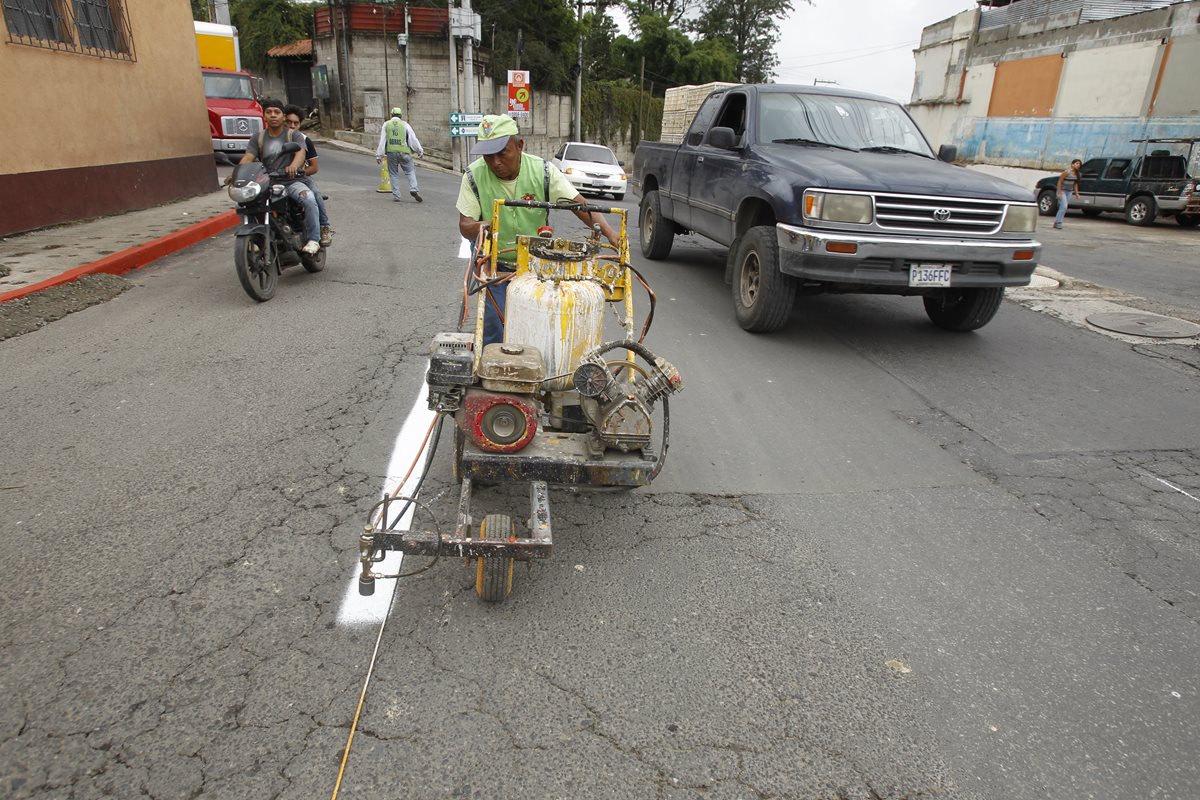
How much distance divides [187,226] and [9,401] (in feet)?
21.2

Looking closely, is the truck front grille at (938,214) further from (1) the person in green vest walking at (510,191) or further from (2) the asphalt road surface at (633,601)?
(1) the person in green vest walking at (510,191)

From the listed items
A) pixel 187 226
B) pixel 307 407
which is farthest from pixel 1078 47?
→ pixel 307 407

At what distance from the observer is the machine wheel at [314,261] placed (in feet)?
26.5

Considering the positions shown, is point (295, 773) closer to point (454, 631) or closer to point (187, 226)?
point (454, 631)

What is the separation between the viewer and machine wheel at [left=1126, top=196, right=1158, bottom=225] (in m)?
19.1

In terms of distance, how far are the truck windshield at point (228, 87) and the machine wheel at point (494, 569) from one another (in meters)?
21.0

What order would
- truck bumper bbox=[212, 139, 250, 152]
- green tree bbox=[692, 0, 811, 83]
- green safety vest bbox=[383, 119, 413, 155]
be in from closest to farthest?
green safety vest bbox=[383, 119, 413, 155], truck bumper bbox=[212, 139, 250, 152], green tree bbox=[692, 0, 811, 83]

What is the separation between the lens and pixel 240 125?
62.8ft

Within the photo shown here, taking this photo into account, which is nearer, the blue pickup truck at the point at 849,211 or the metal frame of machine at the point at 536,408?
the metal frame of machine at the point at 536,408

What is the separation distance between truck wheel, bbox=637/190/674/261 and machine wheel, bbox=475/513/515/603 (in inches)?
296

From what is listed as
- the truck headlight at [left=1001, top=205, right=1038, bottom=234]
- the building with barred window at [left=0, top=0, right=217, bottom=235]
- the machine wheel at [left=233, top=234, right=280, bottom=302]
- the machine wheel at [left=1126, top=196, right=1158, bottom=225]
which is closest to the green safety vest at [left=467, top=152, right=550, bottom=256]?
the machine wheel at [left=233, top=234, right=280, bottom=302]

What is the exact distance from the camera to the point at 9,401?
4680 mm

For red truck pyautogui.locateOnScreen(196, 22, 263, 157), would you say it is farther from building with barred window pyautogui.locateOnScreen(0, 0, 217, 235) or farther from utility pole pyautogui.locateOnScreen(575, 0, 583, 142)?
utility pole pyautogui.locateOnScreen(575, 0, 583, 142)

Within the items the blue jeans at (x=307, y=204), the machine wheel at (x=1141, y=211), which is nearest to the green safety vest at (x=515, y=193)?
the blue jeans at (x=307, y=204)
